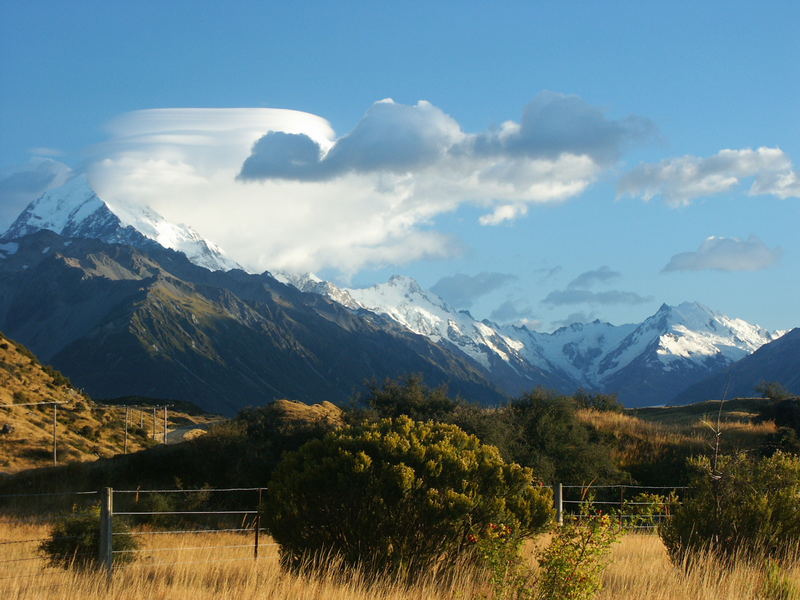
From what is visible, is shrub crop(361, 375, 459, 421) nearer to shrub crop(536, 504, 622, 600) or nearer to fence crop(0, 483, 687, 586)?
fence crop(0, 483, 687, 586)

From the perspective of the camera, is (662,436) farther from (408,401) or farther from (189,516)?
(189,516)

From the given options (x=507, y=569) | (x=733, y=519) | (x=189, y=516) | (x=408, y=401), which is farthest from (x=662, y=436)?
(x=507, y=569)

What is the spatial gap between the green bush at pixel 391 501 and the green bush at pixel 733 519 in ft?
7.59

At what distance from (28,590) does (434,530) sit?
18.8 ft

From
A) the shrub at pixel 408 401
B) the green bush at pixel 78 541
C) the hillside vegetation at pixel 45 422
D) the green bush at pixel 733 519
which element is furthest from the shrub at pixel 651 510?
the hillside vegetation at pixel 45 422

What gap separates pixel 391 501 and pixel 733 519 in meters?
5.55

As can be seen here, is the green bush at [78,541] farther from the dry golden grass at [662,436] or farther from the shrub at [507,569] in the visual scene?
the dry golden grass at [662,436]

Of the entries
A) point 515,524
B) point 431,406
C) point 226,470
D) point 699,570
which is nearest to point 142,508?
point 226,470

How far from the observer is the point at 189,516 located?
3069 centimetres

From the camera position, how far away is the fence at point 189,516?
17344 mm

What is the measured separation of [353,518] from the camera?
1311 centimetres

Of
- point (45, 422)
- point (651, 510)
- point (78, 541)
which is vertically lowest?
point (45, 422)

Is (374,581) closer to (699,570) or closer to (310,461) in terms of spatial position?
(310,461)

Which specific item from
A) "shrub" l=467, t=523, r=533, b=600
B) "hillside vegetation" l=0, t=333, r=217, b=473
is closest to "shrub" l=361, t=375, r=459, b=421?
"hillside vegetation" l=0, t=333, r=217, b=473
